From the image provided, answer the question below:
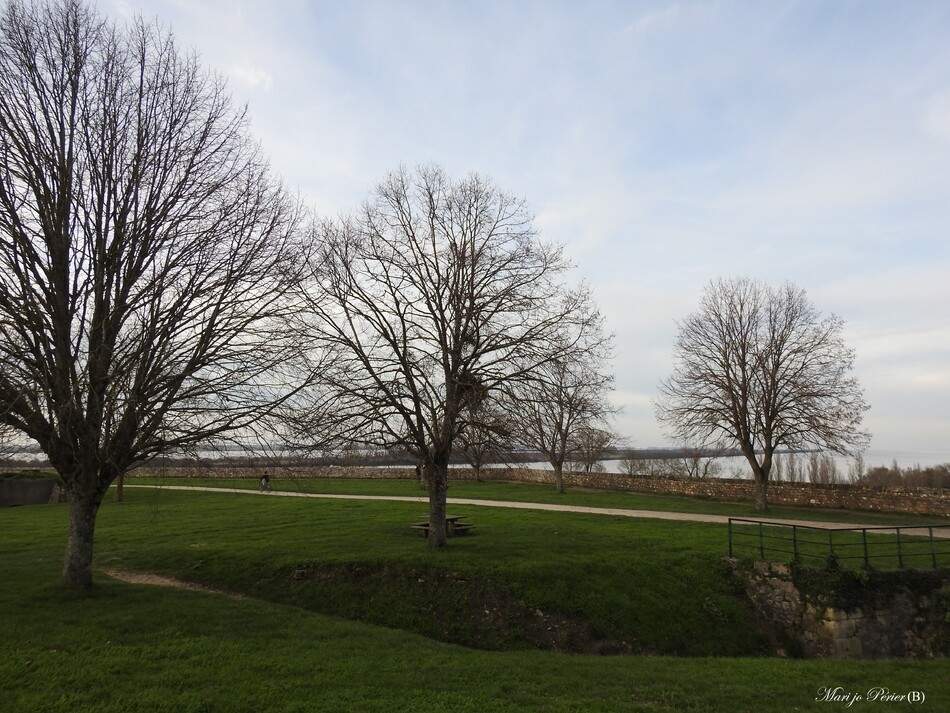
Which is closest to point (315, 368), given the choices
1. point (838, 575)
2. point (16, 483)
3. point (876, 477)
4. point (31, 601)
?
point (31, 601)

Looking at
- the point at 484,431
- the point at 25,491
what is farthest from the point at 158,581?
the point at 25,491

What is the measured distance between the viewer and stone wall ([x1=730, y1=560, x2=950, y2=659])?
11.3 meters

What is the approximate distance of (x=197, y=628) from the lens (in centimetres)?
851

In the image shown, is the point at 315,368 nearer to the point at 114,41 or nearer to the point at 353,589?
the point at 353,589

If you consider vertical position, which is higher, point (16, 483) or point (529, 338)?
point (529, 338)

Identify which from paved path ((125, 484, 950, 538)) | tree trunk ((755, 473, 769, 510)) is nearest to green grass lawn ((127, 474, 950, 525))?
tree trunk ((755, 473, 769, 510))

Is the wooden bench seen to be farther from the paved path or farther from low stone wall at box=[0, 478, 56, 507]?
low stone wall at box=[0, 478, 56, 507]

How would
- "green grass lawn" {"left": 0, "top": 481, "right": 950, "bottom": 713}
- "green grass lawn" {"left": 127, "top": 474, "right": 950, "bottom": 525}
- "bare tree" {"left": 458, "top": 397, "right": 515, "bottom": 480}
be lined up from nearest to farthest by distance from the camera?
"green grass lawn" {"left": 0, "top": 481, "right": 950, "bottom": 713}
"bare tree" {"left": 458, "top": 397, "right": 515, "bottom": 480}
"green grass lawn" {"left": 127, "top": 474, "right": 950, "bottom": 525}

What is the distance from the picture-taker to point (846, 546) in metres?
14.1

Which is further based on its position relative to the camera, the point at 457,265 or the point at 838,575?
the point at 457,265

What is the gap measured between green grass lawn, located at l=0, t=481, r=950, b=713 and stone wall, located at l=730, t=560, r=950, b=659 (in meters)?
0.99

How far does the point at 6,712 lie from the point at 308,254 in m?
8.17

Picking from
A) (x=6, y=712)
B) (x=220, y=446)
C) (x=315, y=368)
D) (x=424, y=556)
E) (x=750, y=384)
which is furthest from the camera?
(x=750, y=384)

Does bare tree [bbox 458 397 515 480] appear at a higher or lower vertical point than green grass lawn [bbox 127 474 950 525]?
higher
